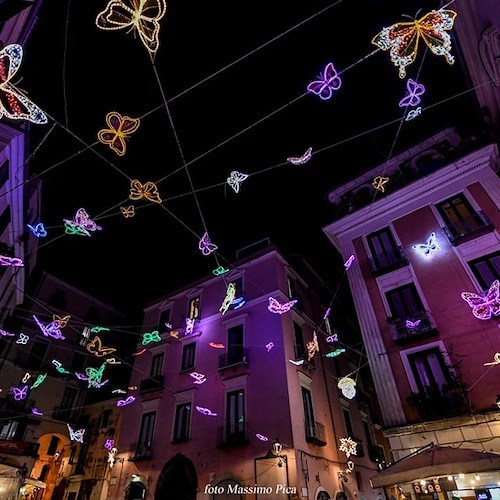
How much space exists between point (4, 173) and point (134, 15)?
12.3 meters

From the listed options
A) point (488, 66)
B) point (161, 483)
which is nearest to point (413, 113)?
point (488, 66)

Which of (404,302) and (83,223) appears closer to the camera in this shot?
(83,223)

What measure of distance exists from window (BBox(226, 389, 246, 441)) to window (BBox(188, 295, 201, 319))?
533 centimetres

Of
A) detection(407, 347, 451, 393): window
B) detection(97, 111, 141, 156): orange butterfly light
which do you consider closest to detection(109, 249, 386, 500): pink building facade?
detection(407, 347, 451, 393): window

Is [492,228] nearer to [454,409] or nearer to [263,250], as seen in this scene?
[454,409]

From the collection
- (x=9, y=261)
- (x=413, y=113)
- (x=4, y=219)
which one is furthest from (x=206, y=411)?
(x=413, y=113)

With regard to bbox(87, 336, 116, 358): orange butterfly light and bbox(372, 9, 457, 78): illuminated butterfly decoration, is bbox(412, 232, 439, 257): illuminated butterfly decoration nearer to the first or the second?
bbox(372, 9, 457, 78): illuminated butterfly decoration

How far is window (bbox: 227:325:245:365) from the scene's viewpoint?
1505 cm

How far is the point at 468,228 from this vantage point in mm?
11148

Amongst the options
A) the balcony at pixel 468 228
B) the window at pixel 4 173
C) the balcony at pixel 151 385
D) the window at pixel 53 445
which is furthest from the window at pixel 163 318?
the balcony at pixel 468 228

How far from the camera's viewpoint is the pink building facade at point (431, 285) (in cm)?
895

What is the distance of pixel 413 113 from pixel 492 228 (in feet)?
22.5

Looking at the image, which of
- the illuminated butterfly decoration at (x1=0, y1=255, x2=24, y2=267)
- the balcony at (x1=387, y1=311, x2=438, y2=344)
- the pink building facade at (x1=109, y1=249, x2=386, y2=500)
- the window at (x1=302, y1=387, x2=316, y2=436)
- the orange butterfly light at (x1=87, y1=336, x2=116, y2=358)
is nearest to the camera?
the illuminated butterfly decoration at (x1=0, y1=255, x2=24, y2=267)

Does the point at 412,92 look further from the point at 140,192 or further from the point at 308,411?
the point at 308,411
